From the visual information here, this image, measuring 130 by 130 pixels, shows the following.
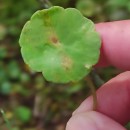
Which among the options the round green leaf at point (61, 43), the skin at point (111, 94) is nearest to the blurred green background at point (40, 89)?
the skin at point (111, 94)

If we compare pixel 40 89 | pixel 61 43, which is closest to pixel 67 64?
pixel 61 43

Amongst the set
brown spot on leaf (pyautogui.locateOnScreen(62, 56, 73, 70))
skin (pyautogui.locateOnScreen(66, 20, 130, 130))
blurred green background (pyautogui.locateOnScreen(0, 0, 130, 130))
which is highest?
brown spot on leaf (pyautogui.locateOnScreen(62, 56, 73, 70))

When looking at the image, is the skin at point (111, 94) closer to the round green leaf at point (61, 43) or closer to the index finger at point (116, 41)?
the index finger at point (116, 41)

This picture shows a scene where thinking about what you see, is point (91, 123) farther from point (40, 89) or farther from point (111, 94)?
point (40, 89)

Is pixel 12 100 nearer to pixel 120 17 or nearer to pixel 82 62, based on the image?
pixel 120 17

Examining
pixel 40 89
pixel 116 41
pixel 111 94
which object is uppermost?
pixel 116 41

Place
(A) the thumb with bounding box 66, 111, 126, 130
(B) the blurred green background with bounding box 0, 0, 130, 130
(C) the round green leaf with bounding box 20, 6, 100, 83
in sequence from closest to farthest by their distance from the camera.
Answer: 1. (C) the round green leaf with bounding box 20, 6, 100, 83
2. (A) the thumb with bounding box 66, 111, 126, 130
3. (B) the blurred green background with bounding box 0, 0, 130, 130

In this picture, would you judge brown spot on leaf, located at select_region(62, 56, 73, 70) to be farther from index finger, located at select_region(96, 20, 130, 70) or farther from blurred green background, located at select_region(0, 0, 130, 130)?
blurred green background, located at select_region(0, 0, 130, 130)

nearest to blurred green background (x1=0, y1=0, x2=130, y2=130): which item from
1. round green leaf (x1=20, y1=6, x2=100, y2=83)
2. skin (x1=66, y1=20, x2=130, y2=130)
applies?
skin (x1=66, y1=20, x2=130, y2=130)
